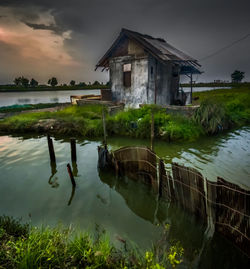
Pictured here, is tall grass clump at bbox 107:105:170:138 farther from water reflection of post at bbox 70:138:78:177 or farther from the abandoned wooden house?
water reflection of post at bbox 70:138:78:177

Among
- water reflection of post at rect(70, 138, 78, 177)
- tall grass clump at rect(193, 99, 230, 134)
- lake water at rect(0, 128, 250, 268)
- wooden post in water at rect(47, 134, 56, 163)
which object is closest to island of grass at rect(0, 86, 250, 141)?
tall grass clump at rect(193, 99, 230, 134)

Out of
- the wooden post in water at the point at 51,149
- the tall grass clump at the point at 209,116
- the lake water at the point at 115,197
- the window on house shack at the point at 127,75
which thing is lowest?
the lake water at the point at 115,197

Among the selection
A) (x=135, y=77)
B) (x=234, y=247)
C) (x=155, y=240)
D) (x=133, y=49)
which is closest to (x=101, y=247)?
(x=155, y=240)

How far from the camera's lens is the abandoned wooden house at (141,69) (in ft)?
48.5

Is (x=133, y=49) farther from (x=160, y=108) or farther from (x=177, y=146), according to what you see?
(x=177, y=146)

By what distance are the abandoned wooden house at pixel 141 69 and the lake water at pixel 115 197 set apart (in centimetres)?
668

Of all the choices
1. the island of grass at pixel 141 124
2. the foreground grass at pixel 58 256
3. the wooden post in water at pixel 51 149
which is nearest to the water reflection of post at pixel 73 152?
the wooden post in water at pixel 51 149

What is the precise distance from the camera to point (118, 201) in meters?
6.19

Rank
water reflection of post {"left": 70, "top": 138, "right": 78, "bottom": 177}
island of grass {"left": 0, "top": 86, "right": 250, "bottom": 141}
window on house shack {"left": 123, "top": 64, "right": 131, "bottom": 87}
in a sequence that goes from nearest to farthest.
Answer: water reflection of post {"left": 70, "top": 138, "right": 78, "bottom": 177} → island of grass {"left": 0, "top": 86, "right": 250, "bottom": 141} → window on house shack {"left": 123, "top": 64, "right": 131, "bottom": 87}

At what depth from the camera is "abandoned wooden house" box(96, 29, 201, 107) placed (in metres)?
14.8

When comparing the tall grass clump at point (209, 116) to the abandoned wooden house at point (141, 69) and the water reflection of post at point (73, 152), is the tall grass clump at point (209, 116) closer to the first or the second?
the abandoned wooden house at point (141, 69)

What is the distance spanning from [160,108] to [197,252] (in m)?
11.2

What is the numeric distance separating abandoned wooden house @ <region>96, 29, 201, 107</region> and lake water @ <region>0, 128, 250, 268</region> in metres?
6.68

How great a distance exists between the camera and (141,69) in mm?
15219
